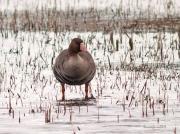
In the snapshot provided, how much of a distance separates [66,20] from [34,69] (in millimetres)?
7583

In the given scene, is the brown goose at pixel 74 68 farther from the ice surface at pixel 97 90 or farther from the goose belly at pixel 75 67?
the ice surface at pixel 97 90

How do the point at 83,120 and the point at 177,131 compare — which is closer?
the point at 177,131

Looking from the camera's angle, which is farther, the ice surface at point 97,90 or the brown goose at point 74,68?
the brown goose at point 74,68

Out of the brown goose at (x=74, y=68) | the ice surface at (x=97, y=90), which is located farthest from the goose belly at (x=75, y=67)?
the ice surface at (x=97, y=90)

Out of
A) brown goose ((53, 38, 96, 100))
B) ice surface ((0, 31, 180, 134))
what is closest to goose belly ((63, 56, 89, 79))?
A: brown goose ((53, 38, 96, 100))

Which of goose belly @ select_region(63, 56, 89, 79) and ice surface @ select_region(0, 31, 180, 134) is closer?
ice surface @ select_region(0, 31, 180, 134)

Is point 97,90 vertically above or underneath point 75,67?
underneath

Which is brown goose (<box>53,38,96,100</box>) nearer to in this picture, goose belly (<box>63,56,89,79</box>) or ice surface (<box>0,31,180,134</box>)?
goose belly (<box>63,56,89,79</box>)

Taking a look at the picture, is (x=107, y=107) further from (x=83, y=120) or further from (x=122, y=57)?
(x=122, y=57)

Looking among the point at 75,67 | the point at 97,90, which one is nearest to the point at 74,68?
the point at 75,67

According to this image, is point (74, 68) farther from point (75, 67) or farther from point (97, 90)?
point (97, 90)

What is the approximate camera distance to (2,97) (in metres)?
8.61

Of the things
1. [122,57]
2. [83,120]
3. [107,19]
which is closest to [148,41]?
[122,57]

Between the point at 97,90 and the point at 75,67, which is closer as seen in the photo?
the point at 75,67
